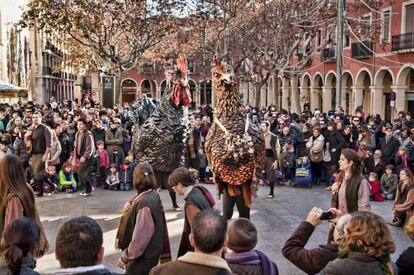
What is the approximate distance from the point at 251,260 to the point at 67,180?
30.0 feet

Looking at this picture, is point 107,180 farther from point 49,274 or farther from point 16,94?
point 49,274

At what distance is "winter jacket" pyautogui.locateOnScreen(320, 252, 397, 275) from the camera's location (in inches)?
126

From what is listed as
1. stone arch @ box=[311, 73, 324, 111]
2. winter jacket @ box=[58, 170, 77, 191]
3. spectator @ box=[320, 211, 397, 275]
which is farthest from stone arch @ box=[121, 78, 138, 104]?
spectator @ box=[320, 211, 397, 275]

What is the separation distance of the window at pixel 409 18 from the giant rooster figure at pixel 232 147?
2207 centimetres

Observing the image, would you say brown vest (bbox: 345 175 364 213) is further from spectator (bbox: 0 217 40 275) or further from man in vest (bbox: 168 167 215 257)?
spectator (bbox: 0 217 40 275)

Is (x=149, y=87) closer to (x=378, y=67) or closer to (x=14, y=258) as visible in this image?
(x=378, y=67)

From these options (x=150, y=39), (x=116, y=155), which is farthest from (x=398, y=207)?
(x=150, y=39)

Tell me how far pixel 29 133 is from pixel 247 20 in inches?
796

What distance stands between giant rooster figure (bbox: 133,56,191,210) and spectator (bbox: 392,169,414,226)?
151 inches

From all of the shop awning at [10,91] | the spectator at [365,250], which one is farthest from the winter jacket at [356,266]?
the shop awning at [10,91]

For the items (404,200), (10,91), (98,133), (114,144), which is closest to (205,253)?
(404,200)

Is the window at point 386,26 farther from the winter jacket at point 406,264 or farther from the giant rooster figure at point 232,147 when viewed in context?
the winter jacket at point 406,264

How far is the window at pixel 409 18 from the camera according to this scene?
26719mm

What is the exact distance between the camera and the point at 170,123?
31.2 feet
